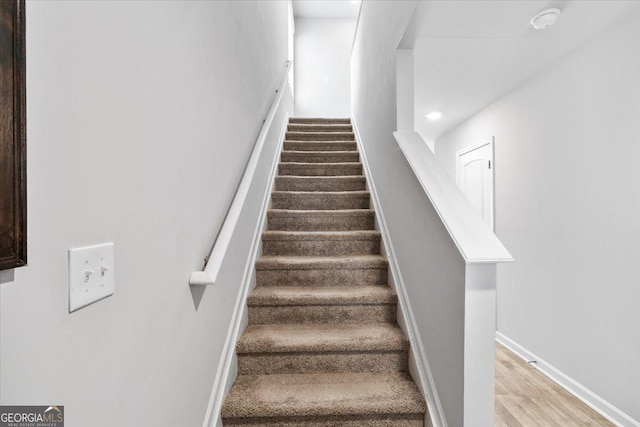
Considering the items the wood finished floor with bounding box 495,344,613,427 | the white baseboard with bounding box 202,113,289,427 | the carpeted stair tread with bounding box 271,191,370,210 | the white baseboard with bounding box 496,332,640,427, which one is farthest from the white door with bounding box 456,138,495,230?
the white baseboard with bounding box 202,113,289,427

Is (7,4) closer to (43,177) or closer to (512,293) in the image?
(43,177)

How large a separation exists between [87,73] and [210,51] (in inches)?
29.3

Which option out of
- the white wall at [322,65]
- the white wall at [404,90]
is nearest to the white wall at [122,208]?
the white wall at [404,90]

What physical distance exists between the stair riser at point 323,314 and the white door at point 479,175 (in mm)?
1942

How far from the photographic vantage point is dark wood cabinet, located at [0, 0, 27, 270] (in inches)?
16.7

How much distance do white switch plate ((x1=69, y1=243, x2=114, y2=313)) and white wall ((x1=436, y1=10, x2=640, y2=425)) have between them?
2.35 m

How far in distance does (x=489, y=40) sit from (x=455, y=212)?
129cm

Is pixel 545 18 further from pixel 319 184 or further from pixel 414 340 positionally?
pixel 319 184

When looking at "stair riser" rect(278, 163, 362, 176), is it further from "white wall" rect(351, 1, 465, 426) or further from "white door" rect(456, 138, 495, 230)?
"white door" rect(456, 138, 495, 230)

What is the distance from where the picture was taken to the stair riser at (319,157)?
3305 millimetres

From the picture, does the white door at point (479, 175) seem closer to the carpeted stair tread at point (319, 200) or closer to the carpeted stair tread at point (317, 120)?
the carpeted stair tread at point (319, 200)

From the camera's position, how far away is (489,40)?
6.11 feet

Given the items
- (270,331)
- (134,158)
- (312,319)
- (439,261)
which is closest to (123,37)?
(134,158)

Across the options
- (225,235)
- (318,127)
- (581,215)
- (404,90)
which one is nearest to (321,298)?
(225,235)
